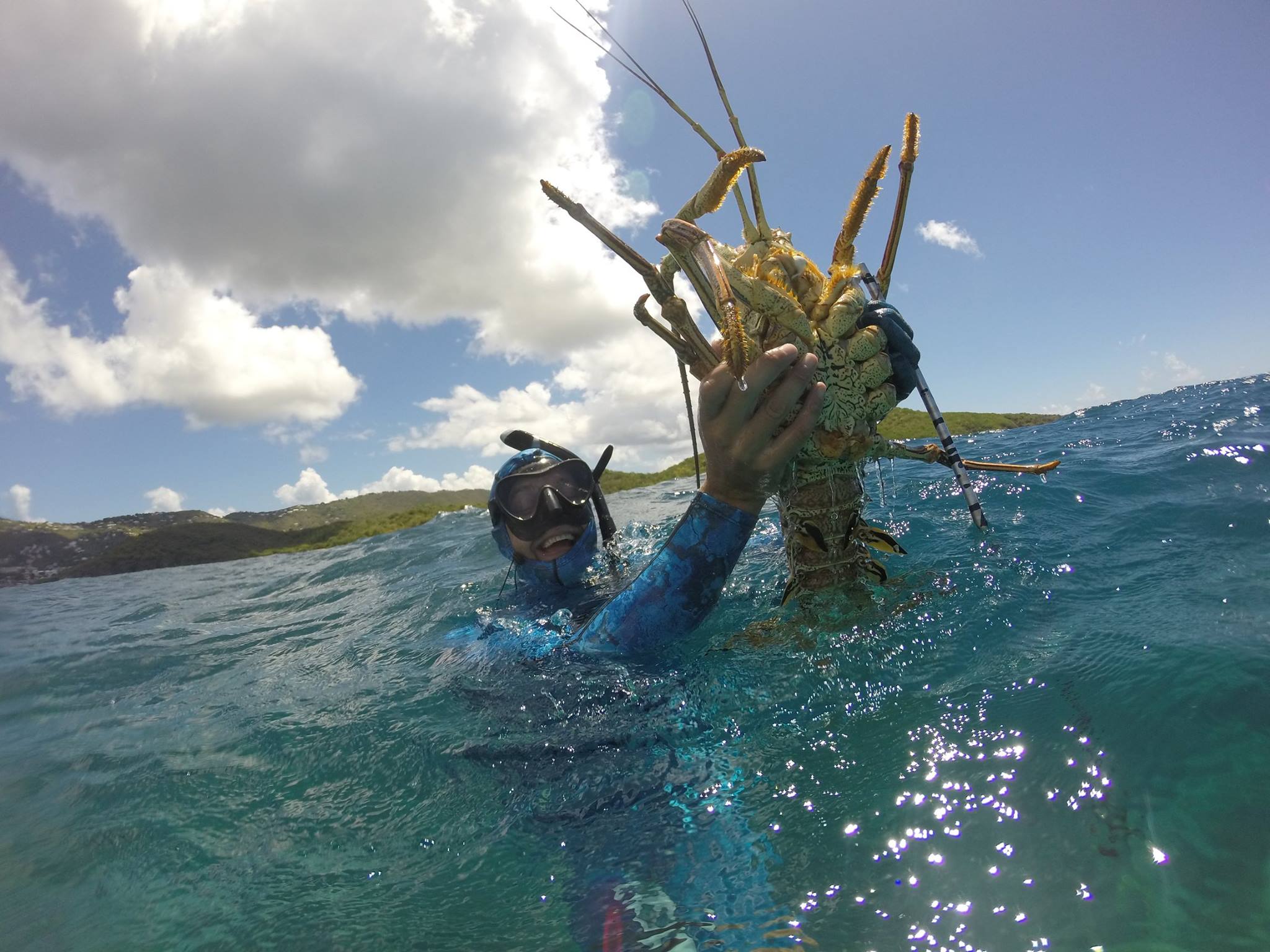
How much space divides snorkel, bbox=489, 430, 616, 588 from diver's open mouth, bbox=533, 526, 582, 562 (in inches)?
A: 0.9

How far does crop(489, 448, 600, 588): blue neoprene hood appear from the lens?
4.19 metres

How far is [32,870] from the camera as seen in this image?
270 cm

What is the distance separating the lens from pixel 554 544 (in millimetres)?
4191

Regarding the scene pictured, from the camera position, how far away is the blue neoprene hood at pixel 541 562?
4188 mm

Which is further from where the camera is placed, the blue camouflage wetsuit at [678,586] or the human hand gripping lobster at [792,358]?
the blue camouflage wetsuit at [678,586]

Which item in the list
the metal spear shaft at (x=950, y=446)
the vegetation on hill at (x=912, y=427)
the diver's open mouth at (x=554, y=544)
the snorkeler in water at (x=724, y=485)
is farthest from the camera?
the vegetation on hill at (x=912, y=427)

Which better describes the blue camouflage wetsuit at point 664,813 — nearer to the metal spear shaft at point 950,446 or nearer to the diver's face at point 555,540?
the diver's face at point 555,540

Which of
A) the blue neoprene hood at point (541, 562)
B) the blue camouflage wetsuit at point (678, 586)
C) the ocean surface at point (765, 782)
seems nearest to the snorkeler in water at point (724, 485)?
the blue camouflage wetsuit at point (678, 586)

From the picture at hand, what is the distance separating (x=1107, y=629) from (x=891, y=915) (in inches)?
75.4

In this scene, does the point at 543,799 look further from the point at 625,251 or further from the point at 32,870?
the point at 32,870

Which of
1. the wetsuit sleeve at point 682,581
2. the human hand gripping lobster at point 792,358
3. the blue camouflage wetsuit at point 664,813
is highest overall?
the human hand gripping lobster at point 792,358

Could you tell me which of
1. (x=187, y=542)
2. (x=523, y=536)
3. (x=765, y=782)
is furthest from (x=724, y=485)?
(x=187, y=542)

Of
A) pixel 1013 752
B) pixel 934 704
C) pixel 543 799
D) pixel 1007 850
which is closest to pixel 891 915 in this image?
pixel 1007 850

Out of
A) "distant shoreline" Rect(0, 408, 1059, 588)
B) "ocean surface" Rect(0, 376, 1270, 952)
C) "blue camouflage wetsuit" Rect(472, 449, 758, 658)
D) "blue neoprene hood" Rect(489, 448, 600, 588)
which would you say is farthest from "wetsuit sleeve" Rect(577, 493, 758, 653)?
"distant shoreline" Rect(0, 408, 1059, 588)
